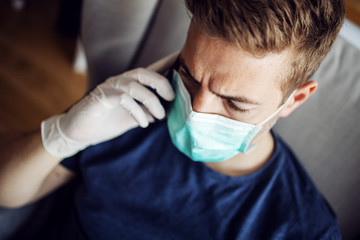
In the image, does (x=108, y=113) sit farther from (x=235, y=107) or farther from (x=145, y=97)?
(x=235, y=107)

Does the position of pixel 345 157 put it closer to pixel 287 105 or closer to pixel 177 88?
pixel 287 105

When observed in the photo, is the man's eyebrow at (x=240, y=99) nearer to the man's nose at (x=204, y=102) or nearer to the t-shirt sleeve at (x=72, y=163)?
the man's nose at (x=204, y=102)

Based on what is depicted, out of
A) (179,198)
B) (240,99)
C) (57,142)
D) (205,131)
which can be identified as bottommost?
(179,198)

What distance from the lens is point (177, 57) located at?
1001 mm

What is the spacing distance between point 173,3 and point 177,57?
21 centimetres

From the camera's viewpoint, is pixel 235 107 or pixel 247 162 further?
pixel 247 162

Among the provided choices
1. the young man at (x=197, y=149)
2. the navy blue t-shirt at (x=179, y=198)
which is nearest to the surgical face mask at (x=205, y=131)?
the young man at (x=197, y=149)

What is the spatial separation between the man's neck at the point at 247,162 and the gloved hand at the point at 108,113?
29 cm

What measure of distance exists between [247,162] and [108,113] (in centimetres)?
50

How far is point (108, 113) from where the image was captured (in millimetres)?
1013

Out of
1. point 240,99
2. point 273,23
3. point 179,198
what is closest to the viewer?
point 273,23

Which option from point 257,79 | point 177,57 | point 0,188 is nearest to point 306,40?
point 257,79

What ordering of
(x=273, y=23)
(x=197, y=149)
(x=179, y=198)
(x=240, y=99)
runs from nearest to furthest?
(x=273, y=23) → (x=240, y=99) → (x=197, y=149) → (x=179, y=198)

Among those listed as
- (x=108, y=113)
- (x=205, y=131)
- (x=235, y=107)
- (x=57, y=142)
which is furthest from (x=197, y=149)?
(x=57, y=142)
